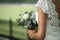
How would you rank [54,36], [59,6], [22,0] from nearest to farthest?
1. [59,6]
2. [54,36]
3. [22,0]

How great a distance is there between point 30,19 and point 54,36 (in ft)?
2.28

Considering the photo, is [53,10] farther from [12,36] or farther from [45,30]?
[12,36]

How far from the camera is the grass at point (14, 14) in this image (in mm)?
2097

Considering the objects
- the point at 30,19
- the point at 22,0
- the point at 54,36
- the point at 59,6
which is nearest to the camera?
the point at 59,6

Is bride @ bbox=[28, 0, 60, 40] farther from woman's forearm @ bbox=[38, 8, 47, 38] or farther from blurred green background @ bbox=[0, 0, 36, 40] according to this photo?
blurred green background @ bbox=[0, 0, 36, 40]

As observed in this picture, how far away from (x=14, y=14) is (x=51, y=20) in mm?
1150

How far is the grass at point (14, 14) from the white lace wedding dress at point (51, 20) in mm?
946

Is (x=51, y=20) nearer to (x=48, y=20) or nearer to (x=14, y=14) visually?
(x=48, y=20)

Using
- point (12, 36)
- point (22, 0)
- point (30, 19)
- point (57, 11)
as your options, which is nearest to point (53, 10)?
point (57, 11)

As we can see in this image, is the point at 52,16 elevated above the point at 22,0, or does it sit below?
below

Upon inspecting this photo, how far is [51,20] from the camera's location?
1.08 m

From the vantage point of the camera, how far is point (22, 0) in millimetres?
2105

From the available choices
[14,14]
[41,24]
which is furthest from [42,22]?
[14,14]

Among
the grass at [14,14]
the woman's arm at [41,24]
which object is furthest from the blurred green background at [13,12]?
the woman's arm at [41,24]
